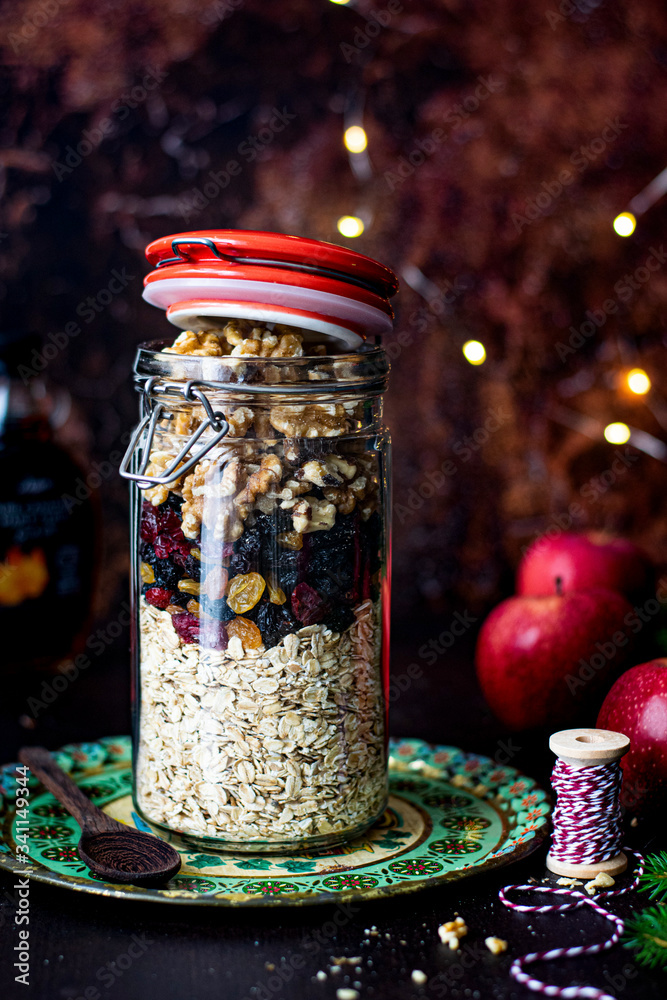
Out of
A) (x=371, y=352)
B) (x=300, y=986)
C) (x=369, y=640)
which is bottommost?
(x=300, y=986)

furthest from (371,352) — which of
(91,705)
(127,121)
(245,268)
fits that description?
(127,121)

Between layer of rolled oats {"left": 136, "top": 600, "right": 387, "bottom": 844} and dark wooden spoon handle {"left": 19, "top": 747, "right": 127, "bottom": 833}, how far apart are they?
0.13ft

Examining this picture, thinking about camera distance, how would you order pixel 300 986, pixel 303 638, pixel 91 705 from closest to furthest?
1. pixel 300 986
2. pixel 303 638
3. pixel 91 705

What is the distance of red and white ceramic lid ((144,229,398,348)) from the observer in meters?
0.63

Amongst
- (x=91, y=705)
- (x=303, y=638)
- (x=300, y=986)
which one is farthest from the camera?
(x=91, y=705)

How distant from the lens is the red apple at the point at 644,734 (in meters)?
0.71

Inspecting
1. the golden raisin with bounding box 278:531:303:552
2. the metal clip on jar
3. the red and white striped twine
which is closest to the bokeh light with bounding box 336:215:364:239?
the metal clip on jar

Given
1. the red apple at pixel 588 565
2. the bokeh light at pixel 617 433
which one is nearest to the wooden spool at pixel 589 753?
the red apple at pixel 588 565

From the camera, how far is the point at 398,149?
1199 millimetres

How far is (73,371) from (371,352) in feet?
1.99

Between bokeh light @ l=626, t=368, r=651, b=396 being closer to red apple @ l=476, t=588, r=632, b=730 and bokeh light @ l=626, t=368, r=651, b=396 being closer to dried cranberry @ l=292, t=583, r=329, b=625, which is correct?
red apple @ l=476, t=588, r=632, b=730

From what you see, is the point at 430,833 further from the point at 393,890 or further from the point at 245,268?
the point at 245,268

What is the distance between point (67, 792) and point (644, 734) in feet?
1.39

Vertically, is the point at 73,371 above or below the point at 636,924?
above
